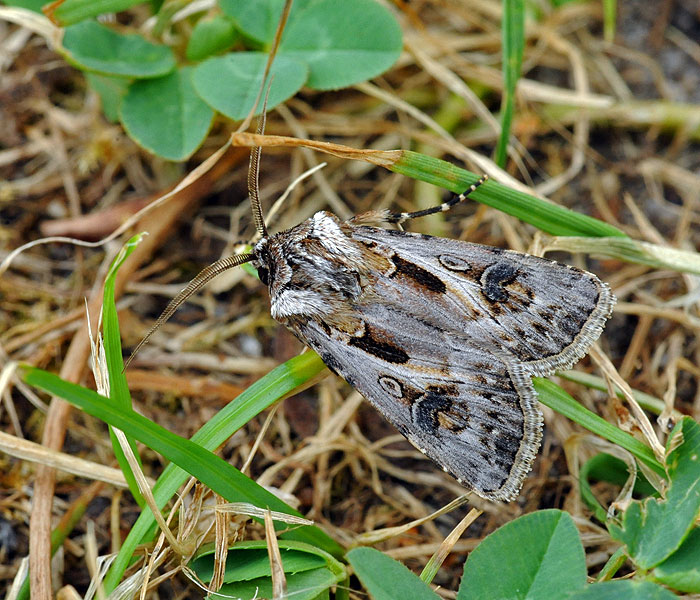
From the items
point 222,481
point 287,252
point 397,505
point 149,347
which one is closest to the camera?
point 222,481

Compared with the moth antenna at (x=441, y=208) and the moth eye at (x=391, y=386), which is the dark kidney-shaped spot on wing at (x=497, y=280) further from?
the moth eye at (x=391, y=386)

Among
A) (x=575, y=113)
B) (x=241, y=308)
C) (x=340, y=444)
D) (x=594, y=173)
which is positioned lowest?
(x=340, y=444)

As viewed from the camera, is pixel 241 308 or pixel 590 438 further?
pixel 241 308

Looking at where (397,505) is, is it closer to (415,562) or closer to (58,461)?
(415,562)

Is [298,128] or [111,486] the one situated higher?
[298,128]

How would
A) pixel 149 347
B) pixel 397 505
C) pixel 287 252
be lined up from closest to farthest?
1. pixel 287 252
2. pixel 397 505
3. pixel 149 347

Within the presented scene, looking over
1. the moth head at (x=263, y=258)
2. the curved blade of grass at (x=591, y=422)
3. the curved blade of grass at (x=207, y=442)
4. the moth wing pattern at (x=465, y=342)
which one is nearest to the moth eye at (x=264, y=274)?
the moth head at (x=263, y=258)

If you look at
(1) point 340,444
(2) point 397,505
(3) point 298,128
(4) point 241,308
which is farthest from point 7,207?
(2) point 397,505

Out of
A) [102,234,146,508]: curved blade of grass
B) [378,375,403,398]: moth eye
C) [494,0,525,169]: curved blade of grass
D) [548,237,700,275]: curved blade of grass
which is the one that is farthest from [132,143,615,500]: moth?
[494,0,525,169]: curved blade of grass
